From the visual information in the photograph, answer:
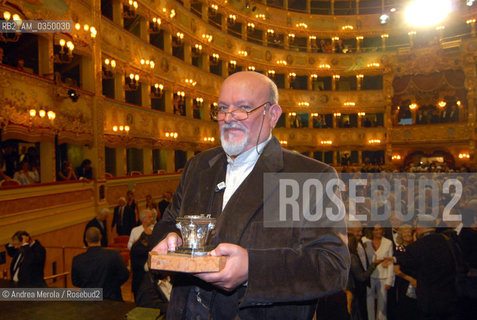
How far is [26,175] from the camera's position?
9.75 meters

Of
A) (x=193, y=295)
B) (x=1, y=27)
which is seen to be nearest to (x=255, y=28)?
(x=1, y=27)

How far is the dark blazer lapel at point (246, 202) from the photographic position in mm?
1642

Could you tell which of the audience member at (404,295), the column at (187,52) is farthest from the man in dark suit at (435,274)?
the column at (187,52)

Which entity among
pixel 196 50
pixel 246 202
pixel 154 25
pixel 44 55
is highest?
pixel 196 50

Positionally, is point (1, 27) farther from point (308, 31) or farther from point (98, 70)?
point (308, 31)

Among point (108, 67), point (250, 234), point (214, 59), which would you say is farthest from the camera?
point (214, 59)

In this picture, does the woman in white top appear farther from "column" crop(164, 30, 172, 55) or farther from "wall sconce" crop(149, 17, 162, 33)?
"column" crop(164, 30, 172, 55)

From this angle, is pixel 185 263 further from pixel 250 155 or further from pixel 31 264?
pixel 31 264

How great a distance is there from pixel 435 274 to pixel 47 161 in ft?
35.6

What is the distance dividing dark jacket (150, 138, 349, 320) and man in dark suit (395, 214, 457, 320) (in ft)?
10.4

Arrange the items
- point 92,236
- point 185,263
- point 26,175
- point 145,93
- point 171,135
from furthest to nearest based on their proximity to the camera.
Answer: point 171,135 < point 145,93 < point 26,175 < point 92,236 < point 185,263

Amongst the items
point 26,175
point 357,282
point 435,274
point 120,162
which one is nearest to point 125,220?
point 26,175

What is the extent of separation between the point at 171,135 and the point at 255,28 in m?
14.2

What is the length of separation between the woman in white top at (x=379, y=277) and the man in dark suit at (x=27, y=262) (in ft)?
15.9
